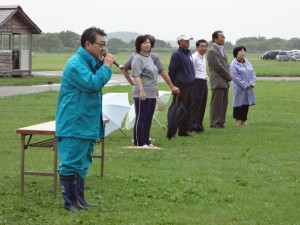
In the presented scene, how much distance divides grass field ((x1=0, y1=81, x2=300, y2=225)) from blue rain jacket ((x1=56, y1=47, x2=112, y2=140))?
850 mm

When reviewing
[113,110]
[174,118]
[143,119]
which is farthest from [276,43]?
[143,119]

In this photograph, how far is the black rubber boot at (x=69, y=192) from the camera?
8281mm

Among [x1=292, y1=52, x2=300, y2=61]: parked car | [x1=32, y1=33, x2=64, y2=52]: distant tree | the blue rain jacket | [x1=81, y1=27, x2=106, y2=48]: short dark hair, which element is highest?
[x1=81, y1=27, x2=106, y2=48]: short dark hair

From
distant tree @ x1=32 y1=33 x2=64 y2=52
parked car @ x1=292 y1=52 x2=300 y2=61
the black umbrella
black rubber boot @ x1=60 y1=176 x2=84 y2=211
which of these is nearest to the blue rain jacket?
black rubber boot @ x1=60 y1=176 x2=84 y2=211

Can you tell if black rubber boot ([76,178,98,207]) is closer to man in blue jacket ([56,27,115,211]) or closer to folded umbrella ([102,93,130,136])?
man in blue jacket ([56,27,115,211])

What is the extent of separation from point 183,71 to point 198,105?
5.44 ft

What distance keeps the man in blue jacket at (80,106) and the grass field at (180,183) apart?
0.42 meters

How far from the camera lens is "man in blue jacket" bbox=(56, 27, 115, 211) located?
8047 millimetres

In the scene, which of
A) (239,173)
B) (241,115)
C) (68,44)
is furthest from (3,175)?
(68,44)

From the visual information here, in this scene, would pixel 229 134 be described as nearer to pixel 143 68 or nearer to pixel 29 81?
pixel 143 68

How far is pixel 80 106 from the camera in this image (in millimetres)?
8117

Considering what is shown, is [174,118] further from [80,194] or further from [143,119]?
[80,194]

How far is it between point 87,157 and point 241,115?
10552 millimetres

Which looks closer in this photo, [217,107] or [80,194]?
[80,194]
